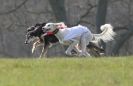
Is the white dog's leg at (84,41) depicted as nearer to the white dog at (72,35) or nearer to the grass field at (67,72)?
the white dog at (72,35)

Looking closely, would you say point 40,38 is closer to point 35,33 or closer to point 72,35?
point 35,33

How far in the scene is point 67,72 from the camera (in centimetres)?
1137

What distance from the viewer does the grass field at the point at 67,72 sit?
10100 mm

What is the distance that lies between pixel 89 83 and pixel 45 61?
3.31m

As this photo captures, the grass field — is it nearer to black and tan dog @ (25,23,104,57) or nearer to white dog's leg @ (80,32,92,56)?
black and tan dog @ (25,23,104,57)

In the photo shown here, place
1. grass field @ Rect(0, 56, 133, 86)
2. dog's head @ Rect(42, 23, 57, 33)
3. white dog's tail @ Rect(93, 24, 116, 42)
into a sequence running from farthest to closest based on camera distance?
white dog's tail @ Rect(93, 24, 116, 42) → dog's head @ Rect(42, 23, 57, 33) → grass field @ Rect(0, 56, 133, 86)

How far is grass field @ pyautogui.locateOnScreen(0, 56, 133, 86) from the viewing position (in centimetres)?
1010

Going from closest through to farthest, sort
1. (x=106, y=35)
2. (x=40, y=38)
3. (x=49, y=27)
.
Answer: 1. (x=49, y=27)
2. (x=40, y=38)
3. (x=106, y=35)

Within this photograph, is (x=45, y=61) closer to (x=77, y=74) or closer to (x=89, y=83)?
(x=77, y=74)

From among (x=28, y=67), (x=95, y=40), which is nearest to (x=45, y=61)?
(x=28, y=67)

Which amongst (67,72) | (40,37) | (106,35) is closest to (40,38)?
(40,37)

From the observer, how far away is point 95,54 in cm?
1681

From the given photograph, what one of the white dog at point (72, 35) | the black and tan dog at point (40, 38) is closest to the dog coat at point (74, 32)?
the white dog at point (72, 35)

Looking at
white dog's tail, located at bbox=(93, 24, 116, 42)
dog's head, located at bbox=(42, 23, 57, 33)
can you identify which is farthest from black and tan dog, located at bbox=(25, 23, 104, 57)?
white dog's tail, located at bbox=(93, 24, 116, 42)
